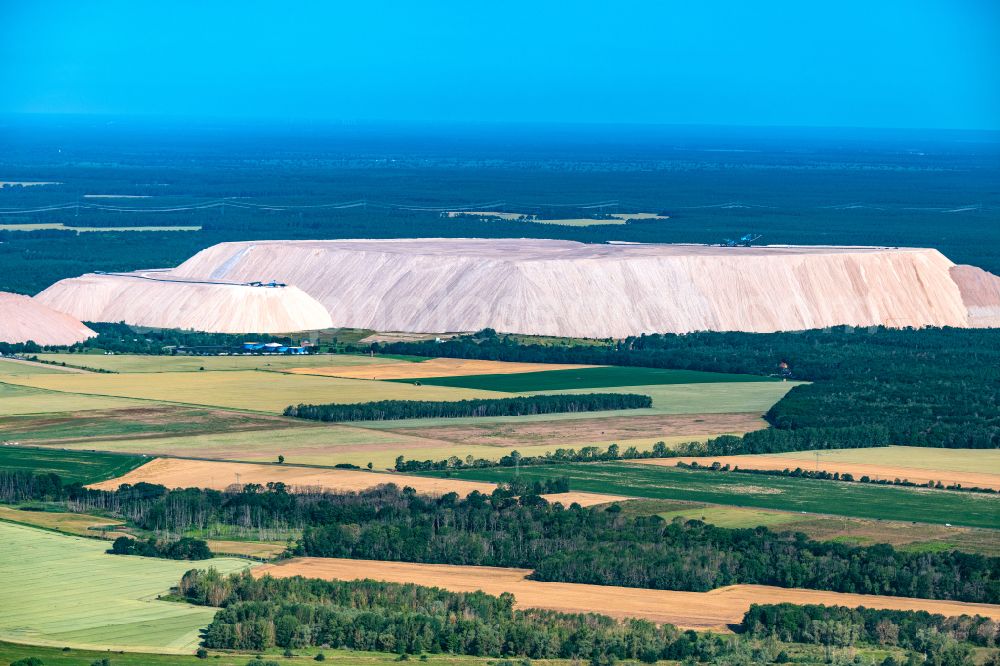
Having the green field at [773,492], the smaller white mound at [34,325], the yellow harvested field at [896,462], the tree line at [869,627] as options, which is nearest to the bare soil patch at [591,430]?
the yellow harvested field at [896,462]

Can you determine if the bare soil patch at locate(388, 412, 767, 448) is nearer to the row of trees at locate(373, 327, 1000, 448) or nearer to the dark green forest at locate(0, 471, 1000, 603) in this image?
the row of trees at locate(373, 327, 1000, 448)

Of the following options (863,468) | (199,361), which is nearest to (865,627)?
(863,468)

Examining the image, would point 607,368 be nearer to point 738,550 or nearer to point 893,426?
point 893,426

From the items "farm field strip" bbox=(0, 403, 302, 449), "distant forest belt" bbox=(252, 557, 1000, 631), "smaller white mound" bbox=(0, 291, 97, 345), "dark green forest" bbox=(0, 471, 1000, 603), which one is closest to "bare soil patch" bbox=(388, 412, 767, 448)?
"farm field strip" bbox=(0, 403, 302, 449)

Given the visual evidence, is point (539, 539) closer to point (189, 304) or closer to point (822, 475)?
point (822, 475)

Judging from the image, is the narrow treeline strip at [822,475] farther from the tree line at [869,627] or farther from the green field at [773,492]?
the tree line at [869,627]

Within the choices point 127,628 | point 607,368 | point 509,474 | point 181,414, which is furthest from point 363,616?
point 607,368
